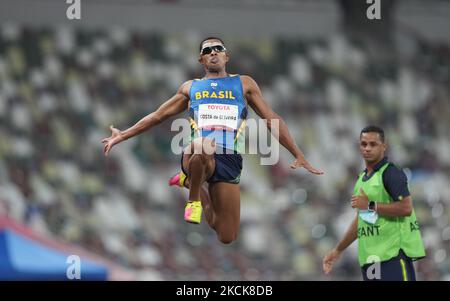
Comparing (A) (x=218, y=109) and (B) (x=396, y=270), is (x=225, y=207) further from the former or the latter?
(B) (x=396, y=270)

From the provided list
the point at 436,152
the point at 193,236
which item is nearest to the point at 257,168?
the point at 193,236

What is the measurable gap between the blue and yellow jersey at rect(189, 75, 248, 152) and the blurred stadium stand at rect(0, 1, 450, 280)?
8193 millimetres

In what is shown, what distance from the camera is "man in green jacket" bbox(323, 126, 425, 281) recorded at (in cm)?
800

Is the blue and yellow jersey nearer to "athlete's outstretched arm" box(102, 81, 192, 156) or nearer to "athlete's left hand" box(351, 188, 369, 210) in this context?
"athlete's outstretched arm" box(102, 81, 192, 156)

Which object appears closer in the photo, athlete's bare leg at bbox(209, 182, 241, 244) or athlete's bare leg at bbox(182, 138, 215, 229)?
athlete's bare leg at bbox(182, 138, 215, 229)

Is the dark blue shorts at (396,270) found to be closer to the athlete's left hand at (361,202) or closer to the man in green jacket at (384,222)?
the man in green jacket at (384,222)

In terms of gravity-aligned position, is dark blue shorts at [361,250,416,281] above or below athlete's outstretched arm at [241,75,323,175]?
below

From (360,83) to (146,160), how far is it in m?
5.06

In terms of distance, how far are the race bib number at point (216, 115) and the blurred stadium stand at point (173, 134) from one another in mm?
8287

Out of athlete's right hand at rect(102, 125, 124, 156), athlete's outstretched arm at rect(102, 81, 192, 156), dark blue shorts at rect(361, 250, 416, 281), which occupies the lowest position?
dark blue shorts at rect(361, 250, 416, 281)

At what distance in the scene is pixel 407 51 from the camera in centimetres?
2005

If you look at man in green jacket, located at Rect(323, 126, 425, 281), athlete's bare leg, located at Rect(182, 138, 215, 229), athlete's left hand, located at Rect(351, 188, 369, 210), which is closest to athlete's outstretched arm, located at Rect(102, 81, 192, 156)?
athlete's bare leg, located at Rect(182, 138, 215, 229)

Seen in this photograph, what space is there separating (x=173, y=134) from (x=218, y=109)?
9.77m

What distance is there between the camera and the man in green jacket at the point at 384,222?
26.2 ft
